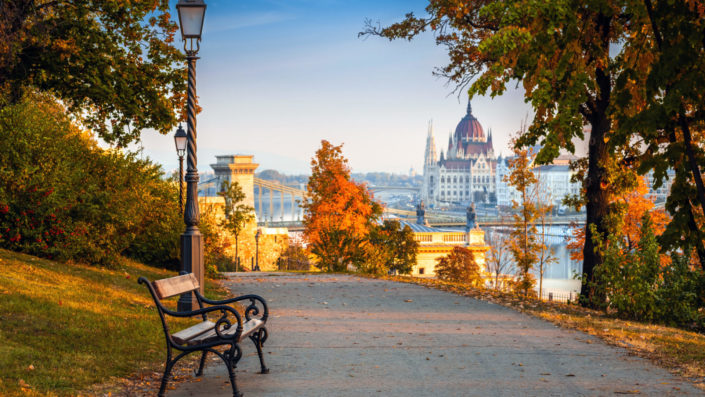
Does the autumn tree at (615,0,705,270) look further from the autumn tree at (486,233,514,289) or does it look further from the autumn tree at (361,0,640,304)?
the autumn tree at (486,233,514,289)

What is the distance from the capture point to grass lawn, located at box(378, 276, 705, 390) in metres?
6.35

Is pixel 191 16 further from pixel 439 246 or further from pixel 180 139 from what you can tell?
pixel 439 246

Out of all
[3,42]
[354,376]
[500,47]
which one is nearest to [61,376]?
[354,376]

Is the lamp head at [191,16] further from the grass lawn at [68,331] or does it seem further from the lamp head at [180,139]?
the lamp head at [180,139]

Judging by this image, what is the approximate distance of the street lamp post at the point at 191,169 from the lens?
8711 millimetres

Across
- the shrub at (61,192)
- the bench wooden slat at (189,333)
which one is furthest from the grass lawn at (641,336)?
the shrub at (61,192)

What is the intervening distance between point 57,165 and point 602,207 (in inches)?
392

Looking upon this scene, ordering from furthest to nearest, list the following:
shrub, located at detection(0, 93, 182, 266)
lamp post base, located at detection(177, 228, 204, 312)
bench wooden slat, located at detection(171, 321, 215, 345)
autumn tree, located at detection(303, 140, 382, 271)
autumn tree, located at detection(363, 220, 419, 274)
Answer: autumn tree, located at detection(363, 220, 419, 274)
autumn tree, located at detection(303, 140, 382, 271)
shrub, located at detection(0, 93, 182, 266)
lamp post base, located at detection(177, 228, 204, 312)
bench wooden slat, located at detection(171, 321, 215, 345)

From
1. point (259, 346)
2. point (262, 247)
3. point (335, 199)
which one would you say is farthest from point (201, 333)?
point (262, 247)

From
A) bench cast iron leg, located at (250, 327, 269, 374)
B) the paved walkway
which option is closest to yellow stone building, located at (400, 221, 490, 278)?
the paved walkway

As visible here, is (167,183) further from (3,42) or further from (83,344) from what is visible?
(83,344)

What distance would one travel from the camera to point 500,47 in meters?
6.73

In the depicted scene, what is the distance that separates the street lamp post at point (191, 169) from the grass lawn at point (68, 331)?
72cm

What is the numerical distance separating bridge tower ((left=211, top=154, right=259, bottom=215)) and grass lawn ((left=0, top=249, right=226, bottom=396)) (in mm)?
62693
